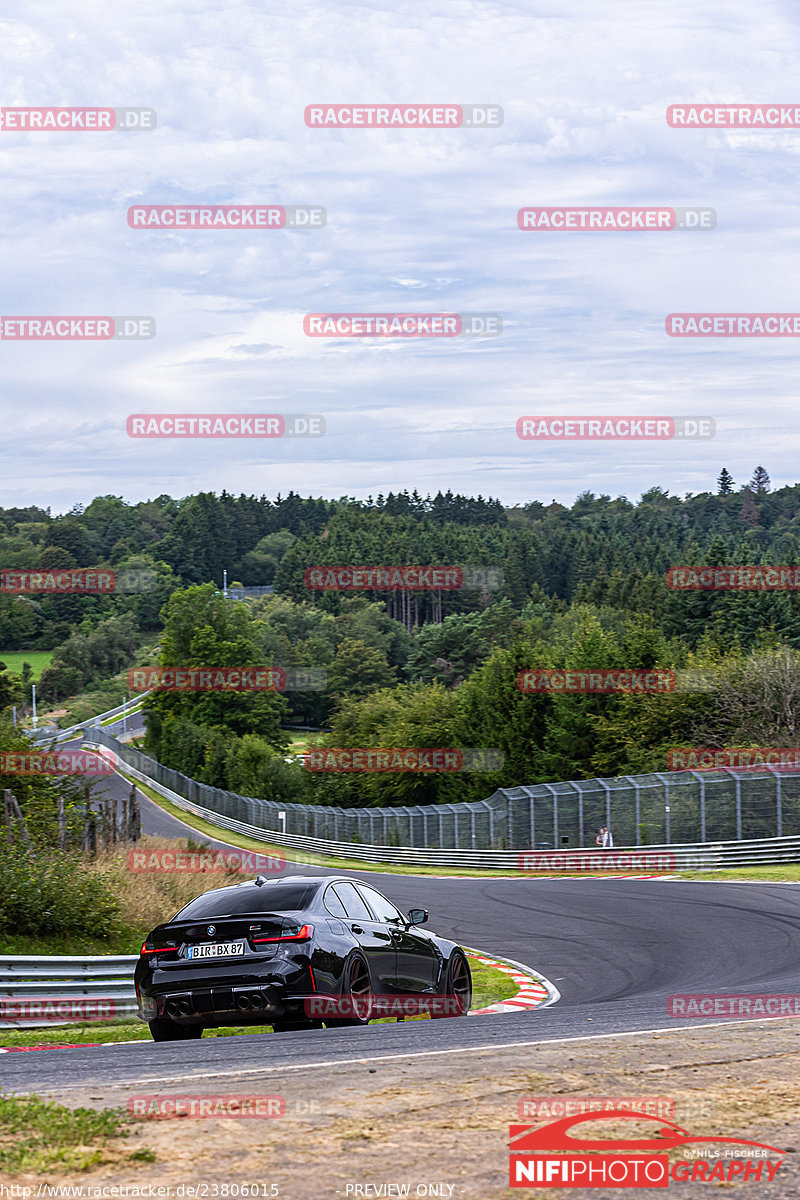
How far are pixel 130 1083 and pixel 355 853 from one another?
48.3 meters

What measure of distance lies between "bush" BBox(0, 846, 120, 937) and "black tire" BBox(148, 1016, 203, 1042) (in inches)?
202

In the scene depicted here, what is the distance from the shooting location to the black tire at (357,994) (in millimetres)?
9961

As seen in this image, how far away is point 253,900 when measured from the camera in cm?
1023

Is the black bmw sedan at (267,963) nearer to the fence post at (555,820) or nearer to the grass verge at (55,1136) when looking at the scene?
the grass verge at (55,1136)

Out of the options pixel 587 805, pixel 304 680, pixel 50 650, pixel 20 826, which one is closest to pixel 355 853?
pixel 587 805

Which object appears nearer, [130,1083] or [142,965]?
[130,1083]

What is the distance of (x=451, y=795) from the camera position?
69.1 metres

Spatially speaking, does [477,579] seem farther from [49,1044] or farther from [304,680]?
[49,1044]

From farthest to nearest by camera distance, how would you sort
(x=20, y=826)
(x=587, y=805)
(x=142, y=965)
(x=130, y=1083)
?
(x=587, y=805), (x=20, y=826), (x=142, y=965), (x=130, y=1083)
